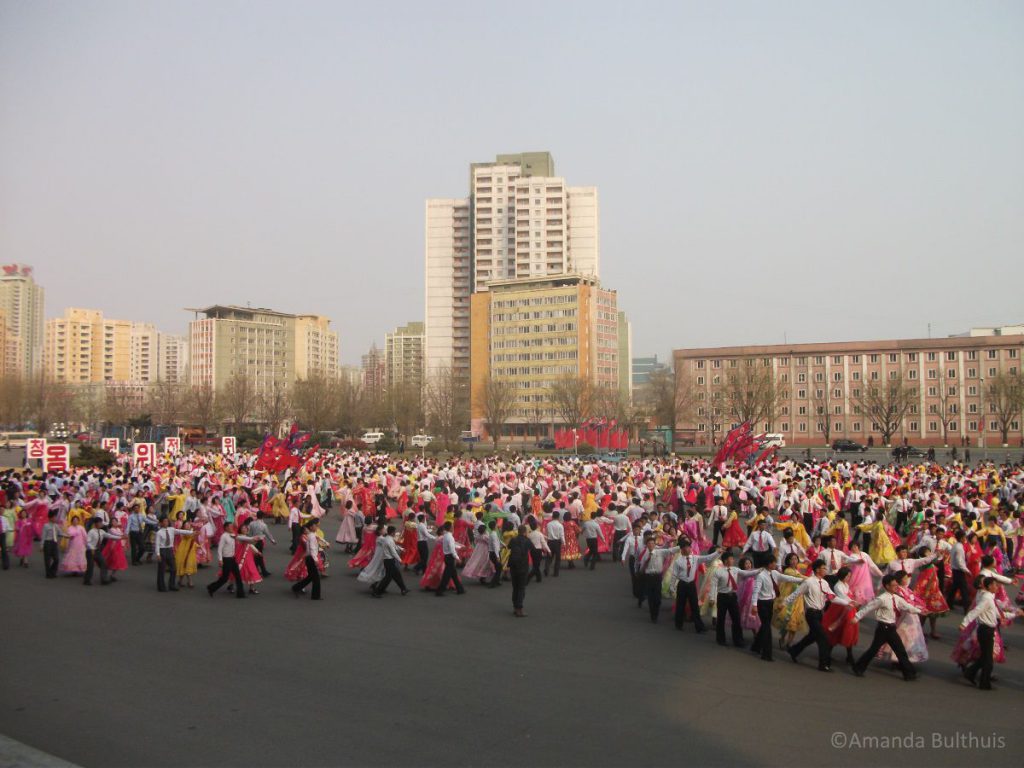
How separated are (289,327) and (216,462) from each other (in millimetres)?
125064

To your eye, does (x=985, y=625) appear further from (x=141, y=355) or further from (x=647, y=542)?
(x=141, y=355)

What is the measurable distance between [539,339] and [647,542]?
93388mm

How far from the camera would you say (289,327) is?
154125 millimetres

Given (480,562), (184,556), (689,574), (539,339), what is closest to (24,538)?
(184,556)

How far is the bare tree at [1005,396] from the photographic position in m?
64.1

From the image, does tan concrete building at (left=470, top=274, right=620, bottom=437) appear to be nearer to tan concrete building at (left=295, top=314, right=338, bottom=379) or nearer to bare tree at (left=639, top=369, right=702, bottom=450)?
bare tree at (left=639, top=369, right=702, bottom=450)

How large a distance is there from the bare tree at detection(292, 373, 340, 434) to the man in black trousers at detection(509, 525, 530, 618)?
65.6m

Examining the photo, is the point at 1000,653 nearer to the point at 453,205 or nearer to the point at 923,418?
the point at 923,418

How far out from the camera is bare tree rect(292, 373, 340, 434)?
7812cm

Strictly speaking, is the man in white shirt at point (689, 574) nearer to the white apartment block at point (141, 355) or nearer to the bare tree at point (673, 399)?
the bare tree at point (673, 399)

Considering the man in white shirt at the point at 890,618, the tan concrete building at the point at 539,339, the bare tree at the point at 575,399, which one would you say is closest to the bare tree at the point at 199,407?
the tan concrete building at the point at 539,339

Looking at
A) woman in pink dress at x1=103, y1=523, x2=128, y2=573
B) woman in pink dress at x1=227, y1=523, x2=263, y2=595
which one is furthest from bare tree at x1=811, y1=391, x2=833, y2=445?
woman in pink dress at x1=103, y1=523, x2=128, y2=573

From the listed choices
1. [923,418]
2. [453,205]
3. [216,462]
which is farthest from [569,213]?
[216,462]

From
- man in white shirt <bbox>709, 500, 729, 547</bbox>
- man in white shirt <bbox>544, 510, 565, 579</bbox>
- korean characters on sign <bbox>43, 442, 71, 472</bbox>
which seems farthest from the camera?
korean characters on sign <bbox>43, 442, 71, 472</bbox>
